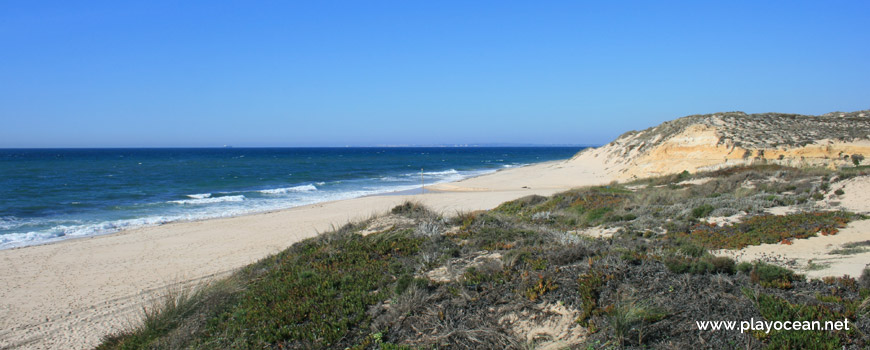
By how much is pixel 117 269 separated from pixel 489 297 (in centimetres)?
1217

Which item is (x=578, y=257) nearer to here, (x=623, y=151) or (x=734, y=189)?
(x=734, y=189)

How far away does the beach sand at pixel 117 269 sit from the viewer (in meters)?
8.72

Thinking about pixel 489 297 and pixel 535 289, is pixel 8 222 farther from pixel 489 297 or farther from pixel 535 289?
pixel 535 289

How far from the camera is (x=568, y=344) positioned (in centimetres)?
481

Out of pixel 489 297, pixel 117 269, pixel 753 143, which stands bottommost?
pixel 117 269

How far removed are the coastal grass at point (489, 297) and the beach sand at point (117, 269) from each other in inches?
85.0

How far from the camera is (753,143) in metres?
28.1

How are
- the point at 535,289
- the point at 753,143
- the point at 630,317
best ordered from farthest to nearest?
the point at 753,143
the point at 535,289
the point at 630,317

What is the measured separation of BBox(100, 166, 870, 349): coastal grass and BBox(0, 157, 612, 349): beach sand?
2159mm

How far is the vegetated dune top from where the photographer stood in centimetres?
2514

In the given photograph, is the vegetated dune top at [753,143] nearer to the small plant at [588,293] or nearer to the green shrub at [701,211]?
the green shrub at [701,211]

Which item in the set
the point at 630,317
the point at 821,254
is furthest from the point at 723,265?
the point at 821,254

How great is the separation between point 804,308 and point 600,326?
2.10 metres

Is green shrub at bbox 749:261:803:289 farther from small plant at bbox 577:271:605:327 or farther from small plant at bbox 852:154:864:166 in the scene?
small plant at bbox 852:154:864:166
